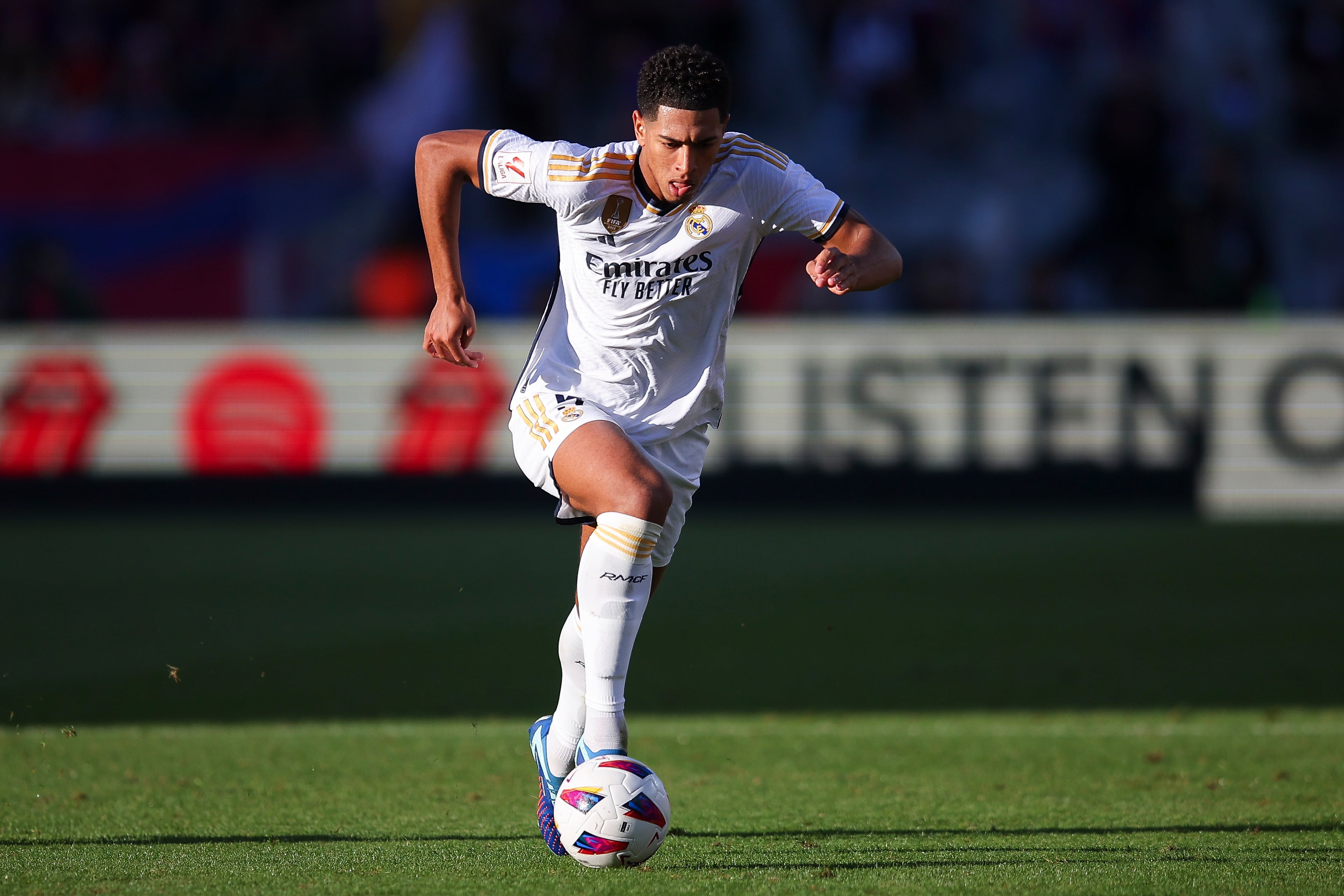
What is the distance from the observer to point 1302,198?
45.1 feet

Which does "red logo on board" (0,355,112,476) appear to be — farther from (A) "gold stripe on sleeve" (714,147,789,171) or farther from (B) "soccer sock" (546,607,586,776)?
(A) "gold stripe on sleeve" (714,147,789,171)

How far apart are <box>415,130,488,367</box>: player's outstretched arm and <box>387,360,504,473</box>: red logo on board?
280 inches

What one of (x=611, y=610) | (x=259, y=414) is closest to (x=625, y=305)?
(x=611, y=610)

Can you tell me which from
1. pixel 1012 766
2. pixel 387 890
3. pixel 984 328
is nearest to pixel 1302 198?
pixel 984 328

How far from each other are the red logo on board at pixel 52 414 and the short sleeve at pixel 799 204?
28.2 ft

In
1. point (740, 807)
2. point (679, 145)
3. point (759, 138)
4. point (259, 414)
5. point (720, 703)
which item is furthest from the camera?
point (759, 138)

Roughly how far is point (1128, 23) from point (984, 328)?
16.0 feet

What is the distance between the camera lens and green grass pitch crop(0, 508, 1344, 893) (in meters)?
3.77

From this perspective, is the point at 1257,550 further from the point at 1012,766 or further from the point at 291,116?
the point at 291,116

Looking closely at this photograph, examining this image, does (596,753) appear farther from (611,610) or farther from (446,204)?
(446,204)

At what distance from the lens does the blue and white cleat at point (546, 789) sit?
3809 millimetres

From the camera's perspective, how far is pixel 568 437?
12.6 feet

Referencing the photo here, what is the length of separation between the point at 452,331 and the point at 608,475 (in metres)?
0.57

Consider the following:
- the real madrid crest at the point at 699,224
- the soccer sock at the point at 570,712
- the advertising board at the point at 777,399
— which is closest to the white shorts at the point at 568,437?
the soccer sock at the point at 570,712
